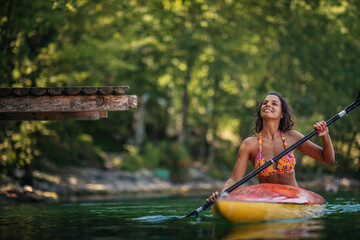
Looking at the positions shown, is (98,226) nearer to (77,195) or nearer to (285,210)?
(285,210)

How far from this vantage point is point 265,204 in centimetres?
541

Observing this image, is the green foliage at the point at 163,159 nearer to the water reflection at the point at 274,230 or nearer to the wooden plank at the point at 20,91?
the wooden plank at the point at 20,91

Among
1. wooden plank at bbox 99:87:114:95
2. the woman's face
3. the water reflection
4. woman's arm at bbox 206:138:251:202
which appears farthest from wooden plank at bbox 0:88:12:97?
the woman's face

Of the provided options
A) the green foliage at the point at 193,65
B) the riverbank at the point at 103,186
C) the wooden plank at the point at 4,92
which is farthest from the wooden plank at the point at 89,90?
the green foliage at the point at 193,65

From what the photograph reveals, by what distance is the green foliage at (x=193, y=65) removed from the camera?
49.9ft

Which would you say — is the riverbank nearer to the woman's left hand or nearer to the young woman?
the young woman

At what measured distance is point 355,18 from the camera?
1872cm

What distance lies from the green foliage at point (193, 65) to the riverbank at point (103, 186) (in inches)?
23.1

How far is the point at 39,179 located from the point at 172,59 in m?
9.90

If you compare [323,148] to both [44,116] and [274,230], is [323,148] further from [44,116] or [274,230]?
[44,116]

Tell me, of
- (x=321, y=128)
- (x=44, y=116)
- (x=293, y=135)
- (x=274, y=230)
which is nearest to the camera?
(x=274, y=230)

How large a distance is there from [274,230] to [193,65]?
60.4ft

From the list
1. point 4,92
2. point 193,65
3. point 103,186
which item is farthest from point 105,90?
point 193,65

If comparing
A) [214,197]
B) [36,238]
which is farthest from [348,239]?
[36,238]
